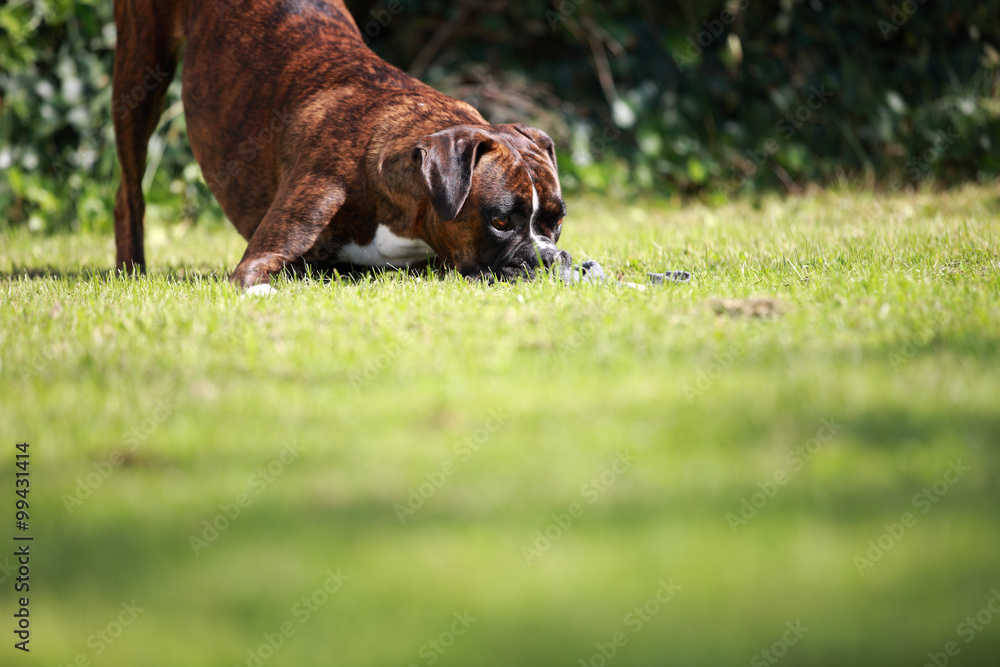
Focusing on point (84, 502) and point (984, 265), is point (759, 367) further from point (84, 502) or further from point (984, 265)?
point (984, 265)

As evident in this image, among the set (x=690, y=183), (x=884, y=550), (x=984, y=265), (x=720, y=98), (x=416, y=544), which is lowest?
(x=690, y=183)

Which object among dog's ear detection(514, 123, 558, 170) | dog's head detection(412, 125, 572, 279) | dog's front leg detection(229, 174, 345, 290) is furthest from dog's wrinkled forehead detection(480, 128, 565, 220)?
dog's front leg detection(229, 174, 345, 290)

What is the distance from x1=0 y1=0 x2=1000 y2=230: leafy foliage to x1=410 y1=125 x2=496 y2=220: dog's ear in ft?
12.9

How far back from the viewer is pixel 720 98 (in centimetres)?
877

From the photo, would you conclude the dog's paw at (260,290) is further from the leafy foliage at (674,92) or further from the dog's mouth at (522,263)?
the leafy foliage at (674,92)

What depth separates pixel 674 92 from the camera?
857 centimetres

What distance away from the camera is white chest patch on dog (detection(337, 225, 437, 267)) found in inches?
181

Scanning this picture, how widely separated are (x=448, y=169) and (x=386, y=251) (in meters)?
0.62

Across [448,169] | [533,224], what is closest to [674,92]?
A: [533,224]

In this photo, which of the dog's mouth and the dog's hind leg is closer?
the dog's mouth

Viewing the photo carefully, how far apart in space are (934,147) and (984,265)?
14.2ft

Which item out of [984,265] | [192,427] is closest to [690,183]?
[984,265]

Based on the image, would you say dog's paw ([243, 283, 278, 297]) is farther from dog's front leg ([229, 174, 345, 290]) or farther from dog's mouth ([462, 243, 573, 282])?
dog's mouth ([462, 243, 573, 282])

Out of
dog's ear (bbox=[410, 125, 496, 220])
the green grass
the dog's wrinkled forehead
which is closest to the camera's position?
the green grass
